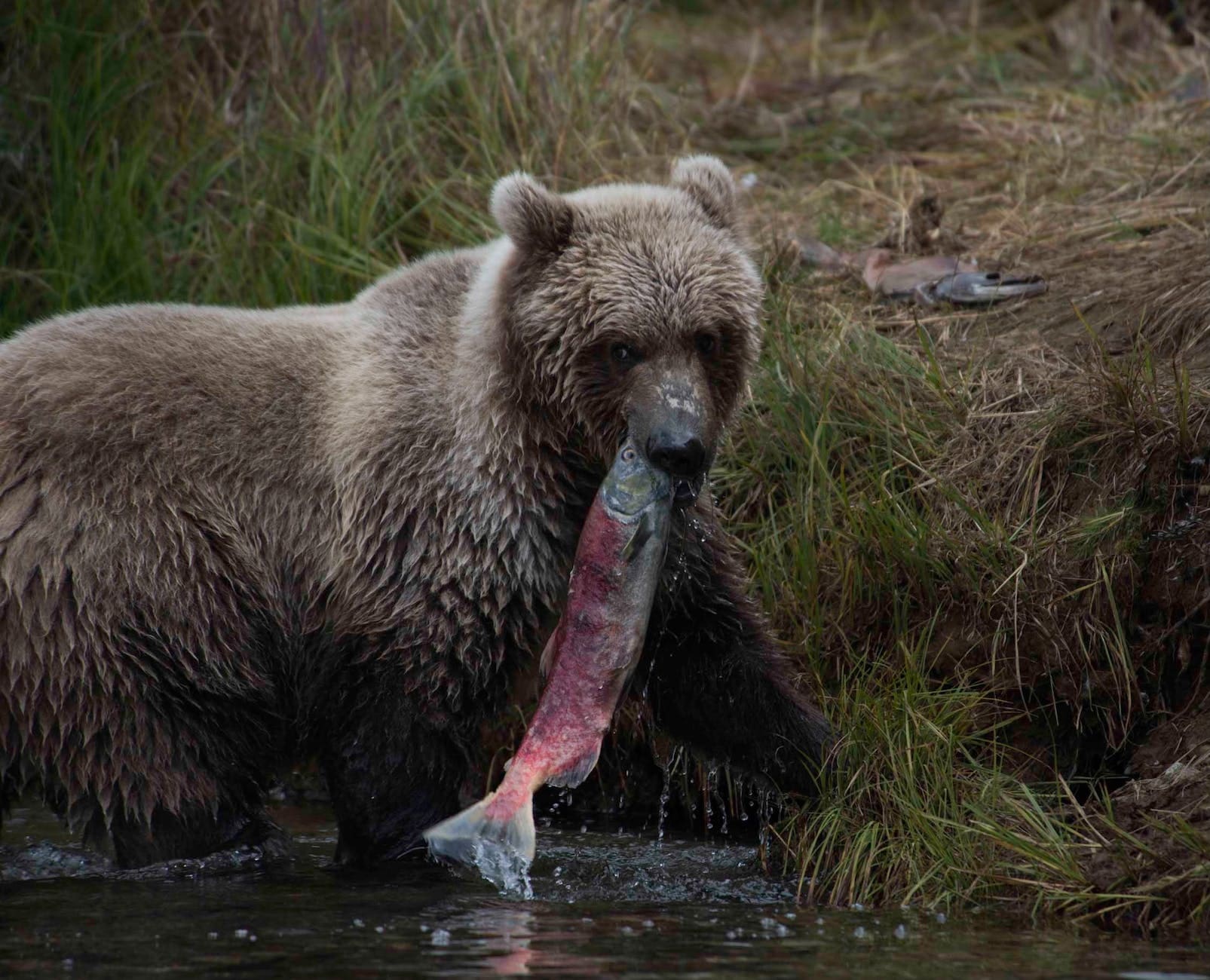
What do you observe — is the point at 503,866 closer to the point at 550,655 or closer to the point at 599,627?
the point at 550,655

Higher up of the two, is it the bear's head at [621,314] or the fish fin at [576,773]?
the bear's head at [621,314]

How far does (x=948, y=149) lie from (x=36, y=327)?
5620mm

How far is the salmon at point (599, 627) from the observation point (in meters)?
4.88

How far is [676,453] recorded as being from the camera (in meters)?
4.82

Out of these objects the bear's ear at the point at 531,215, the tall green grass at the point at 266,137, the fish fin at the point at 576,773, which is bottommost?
the fish fin at the point at 576,773

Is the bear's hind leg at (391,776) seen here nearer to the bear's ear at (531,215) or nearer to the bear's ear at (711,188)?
the bear's ear at (531,215)

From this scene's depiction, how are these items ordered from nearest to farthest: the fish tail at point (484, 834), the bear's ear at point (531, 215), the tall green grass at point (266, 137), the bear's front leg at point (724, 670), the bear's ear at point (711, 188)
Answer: the fish tail at point (484, 834)
the bear's ear at point (531, 215)
the bear's front leg at point (724, 670)
the bear's ear at point (711, 188)
the tall green grass at point (266, 137)

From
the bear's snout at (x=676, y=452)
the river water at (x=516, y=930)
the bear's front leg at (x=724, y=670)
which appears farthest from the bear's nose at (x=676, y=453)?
the river water at (x=516, y=930)

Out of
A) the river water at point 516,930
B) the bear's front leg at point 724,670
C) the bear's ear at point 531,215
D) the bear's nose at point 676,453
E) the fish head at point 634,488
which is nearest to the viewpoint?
the river water at point 516,930

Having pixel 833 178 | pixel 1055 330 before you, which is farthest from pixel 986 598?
pixel 833 178

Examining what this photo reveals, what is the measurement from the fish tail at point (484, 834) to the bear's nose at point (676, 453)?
1.08 metres

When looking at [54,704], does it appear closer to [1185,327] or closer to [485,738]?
[485,738]

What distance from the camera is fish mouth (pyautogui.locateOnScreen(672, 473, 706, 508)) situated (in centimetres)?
503

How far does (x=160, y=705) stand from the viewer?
528cm
